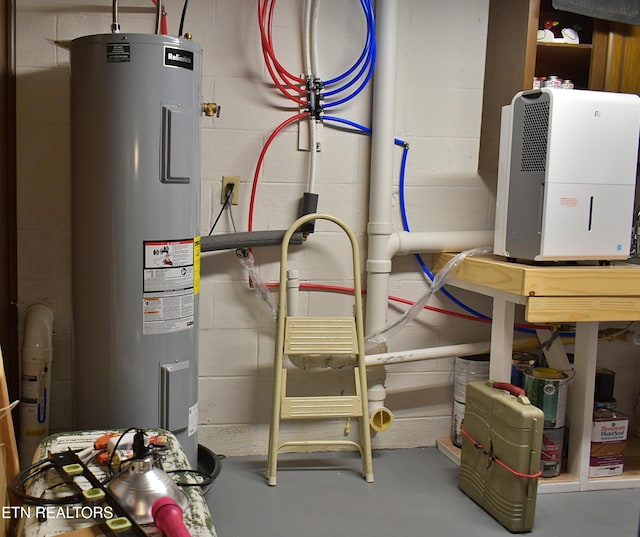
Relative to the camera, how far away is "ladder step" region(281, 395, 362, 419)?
8.23 ft

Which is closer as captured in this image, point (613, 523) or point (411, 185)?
point (613, 523)

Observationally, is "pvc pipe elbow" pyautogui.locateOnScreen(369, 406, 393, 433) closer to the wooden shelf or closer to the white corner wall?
the white corner wall

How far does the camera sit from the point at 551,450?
8.17 feet

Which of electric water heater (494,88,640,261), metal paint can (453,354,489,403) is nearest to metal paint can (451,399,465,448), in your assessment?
metal paint can (453,354,489,403)

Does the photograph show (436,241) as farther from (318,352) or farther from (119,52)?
(119,52)

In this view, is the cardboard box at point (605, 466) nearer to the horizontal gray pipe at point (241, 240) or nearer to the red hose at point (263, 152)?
the horizontal gray pipe at point (241, 240)

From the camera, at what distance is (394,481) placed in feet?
8.38

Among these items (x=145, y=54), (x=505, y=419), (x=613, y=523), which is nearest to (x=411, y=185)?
(x=505, y=419)

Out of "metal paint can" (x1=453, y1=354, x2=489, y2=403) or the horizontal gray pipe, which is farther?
"metal paint can" (x1=453, y1=354, x2=489, y2=403)

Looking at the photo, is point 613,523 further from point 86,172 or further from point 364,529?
point 86,172

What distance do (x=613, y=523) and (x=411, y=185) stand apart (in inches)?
57.0

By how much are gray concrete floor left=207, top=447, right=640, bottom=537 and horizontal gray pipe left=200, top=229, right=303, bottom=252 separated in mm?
859

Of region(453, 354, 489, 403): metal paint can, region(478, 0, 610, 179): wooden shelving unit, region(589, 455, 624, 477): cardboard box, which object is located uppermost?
region(478, 0, 610, 179): wooden shelving unit

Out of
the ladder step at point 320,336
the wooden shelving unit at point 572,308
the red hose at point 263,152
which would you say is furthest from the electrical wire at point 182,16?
the wooden shelving unit at point 572,308
